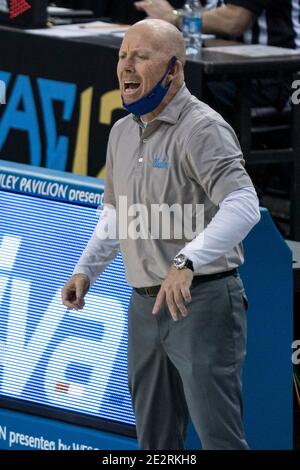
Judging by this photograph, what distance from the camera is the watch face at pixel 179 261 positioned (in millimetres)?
3816

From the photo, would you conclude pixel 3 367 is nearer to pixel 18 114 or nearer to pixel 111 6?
pixel 18 114

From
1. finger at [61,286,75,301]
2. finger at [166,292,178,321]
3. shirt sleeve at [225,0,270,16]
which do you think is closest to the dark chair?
shirt sleeve at [225,0,270,16]

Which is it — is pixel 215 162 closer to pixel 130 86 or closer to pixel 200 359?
pixel 130 86

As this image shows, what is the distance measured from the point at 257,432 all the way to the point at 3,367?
41.1 inches

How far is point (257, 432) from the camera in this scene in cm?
482

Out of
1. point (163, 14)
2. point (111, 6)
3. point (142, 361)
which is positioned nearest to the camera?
point (142, 361)

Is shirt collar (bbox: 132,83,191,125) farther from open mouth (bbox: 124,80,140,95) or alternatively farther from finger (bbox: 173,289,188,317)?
finger (bbox: 173,289,188,317)

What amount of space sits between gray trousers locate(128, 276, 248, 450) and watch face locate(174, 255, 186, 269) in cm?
25

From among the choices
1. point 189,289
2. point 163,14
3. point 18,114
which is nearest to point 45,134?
point 18,114

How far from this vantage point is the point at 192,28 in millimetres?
7508

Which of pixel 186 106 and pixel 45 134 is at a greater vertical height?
pixel 186 106

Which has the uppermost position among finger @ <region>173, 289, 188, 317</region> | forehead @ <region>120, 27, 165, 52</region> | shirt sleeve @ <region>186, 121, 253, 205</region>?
forehead @ <region>120, 27, 165, 52</region>

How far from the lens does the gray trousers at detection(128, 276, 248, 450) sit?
403 centimetres

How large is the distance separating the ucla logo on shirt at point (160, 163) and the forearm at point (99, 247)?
0.38 meters
